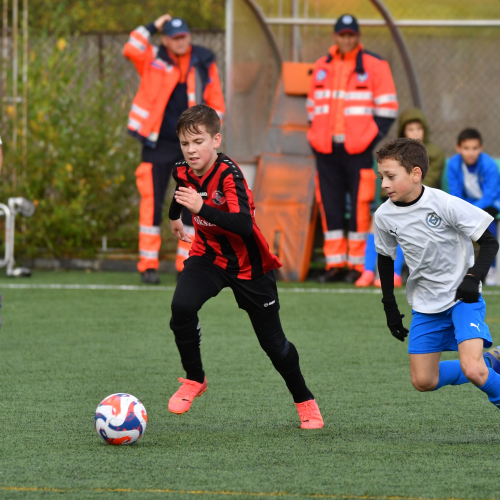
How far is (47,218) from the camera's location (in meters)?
10.0

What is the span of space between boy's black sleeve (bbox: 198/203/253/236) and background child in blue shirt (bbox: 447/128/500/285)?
526cm

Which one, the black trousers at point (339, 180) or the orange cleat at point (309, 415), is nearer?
the orange cleat at point (309, 415)

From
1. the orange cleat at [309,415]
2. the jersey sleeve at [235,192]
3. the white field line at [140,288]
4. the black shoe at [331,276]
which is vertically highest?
the jersey sleeve at [235,192]

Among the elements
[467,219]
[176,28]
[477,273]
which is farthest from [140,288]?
[477,273]

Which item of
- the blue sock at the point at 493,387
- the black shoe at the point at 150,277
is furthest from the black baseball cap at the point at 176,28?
the blue sock at the point at 493,387

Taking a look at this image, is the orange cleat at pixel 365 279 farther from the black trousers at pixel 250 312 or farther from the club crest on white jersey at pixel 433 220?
the club crest on white jersey at pixel 433 220

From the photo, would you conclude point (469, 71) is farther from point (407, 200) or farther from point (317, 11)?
point (407, 200)

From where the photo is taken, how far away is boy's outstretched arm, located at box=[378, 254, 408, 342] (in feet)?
12.9

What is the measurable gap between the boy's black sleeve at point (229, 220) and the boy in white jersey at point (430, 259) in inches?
24.5

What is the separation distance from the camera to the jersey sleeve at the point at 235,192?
3863 mm

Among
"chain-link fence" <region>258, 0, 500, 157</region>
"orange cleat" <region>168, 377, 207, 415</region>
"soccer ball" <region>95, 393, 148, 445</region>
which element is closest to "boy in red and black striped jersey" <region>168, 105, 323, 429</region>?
"orange cleat" <region>168, 377, 207, 415</region>

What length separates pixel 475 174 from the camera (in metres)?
8.83

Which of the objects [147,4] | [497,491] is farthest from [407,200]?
[147,4]

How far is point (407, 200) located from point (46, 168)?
272 inches
